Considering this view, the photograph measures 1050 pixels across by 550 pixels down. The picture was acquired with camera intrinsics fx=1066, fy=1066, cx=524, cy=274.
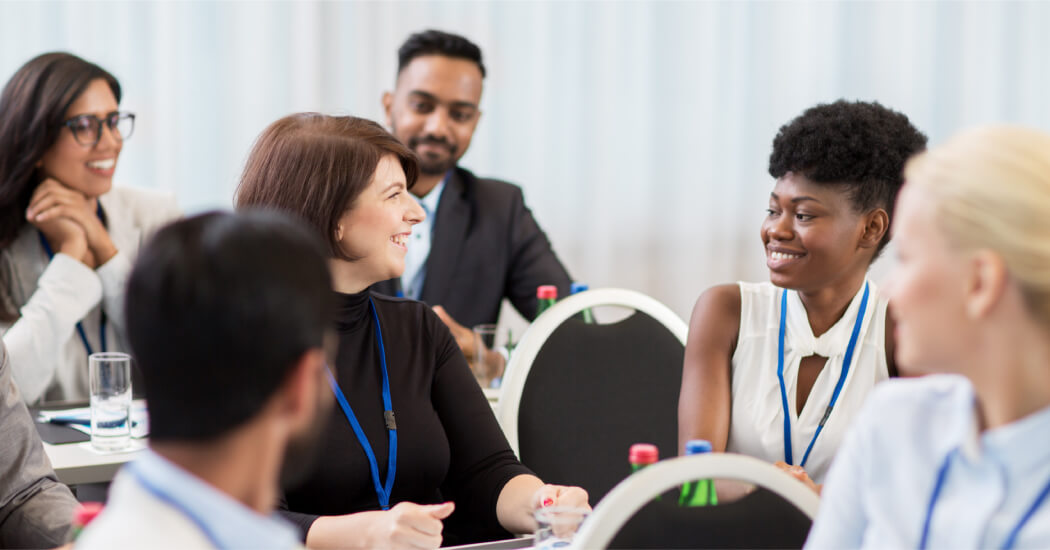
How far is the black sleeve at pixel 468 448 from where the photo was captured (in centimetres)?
194

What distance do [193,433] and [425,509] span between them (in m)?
0.69

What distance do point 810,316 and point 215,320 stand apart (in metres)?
1.40

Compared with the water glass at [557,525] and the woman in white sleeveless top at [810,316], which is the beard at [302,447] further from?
the woman in white sleeveless top at [810,316]

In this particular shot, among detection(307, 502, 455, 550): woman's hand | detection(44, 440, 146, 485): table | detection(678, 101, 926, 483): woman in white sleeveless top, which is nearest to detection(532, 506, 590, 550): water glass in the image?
detection(307, 502, 455, 550): woman's hand

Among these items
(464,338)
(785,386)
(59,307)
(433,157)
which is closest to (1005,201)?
(785,386)

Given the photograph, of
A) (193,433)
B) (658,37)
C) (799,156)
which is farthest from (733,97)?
(193,433)

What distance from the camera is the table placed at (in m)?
2.05

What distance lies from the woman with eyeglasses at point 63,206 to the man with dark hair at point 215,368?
210cm

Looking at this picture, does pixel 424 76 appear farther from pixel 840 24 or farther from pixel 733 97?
pixel 840 24

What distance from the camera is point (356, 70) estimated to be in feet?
13.2

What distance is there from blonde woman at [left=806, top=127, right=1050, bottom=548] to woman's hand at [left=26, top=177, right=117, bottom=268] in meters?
2.46

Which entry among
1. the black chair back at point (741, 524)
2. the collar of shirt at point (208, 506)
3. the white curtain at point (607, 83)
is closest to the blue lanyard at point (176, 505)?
the collar of shirt at point (208, 506)

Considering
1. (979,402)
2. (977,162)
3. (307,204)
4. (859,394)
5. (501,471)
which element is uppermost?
(977,162)

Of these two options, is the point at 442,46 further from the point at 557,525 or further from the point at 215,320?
the point at 215,320
